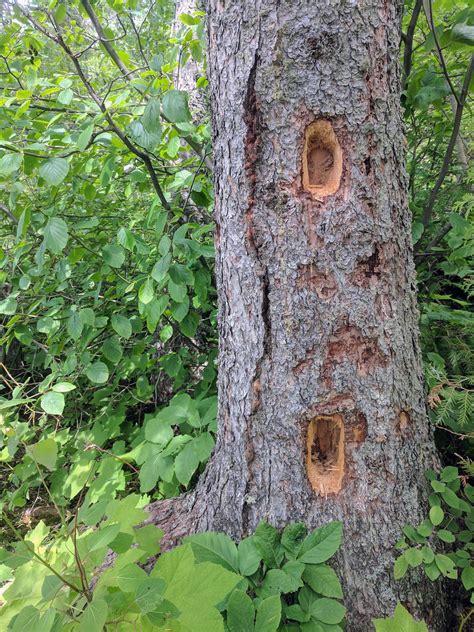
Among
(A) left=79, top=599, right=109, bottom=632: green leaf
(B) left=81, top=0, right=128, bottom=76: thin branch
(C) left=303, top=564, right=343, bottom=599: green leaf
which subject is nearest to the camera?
(A) left=79, top=599, right=109, bottom=632: green leaf

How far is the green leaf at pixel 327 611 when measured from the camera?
1.16m

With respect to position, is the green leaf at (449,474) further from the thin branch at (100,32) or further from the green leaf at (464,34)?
the thin branch at (100,32)

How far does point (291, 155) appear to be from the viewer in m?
1.26

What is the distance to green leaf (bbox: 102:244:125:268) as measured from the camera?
2006 mm

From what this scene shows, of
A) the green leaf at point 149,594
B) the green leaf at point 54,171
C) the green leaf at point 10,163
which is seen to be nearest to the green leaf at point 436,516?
the green leaf at point 149,594

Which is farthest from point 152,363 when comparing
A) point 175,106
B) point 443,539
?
point 443,539

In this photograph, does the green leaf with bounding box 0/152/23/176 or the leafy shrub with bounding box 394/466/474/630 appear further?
the green leaf with bounding box 0/152/23/176

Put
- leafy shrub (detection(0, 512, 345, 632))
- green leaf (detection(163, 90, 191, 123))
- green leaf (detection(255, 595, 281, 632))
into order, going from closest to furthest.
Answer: leafy shrub (detection(0, 512, 345, 632)), green leaf (detection(255, 595, 281, 632)), green leaf (detection(163, 90, 191, 123))

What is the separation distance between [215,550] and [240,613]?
0.23 meters

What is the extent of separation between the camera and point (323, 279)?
51.1 inches

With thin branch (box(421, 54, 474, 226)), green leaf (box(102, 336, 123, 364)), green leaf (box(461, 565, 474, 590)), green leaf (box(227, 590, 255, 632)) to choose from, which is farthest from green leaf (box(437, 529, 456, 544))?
green leaf (box(102, 336, 123, 364))

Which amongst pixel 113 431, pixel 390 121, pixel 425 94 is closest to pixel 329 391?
pixel 390 121

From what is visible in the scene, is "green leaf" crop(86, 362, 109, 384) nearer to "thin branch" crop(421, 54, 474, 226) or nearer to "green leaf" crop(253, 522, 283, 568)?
"green leaf" crop(253, 522, 283, 568)

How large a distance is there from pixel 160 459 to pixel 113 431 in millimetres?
922
